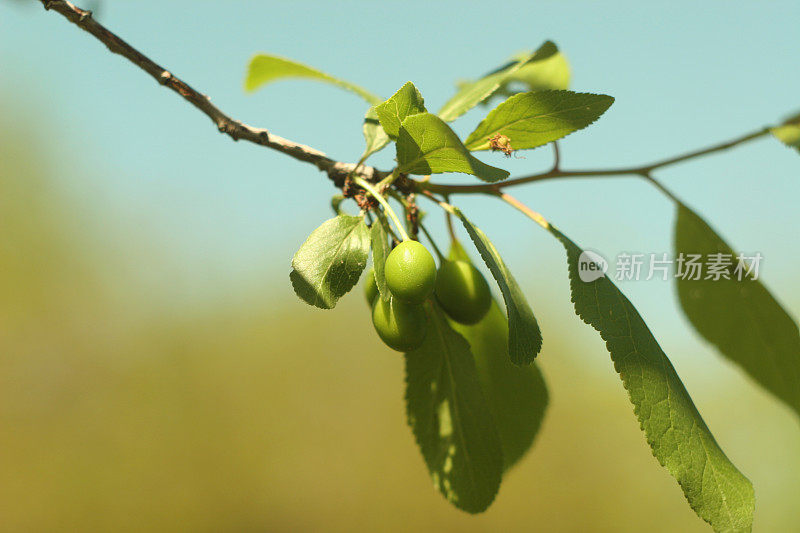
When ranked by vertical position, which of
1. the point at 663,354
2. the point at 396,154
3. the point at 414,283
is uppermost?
the point at 396,154

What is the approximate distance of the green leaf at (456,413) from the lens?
1.09 metres

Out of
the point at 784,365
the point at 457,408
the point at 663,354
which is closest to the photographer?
the point at 663,354

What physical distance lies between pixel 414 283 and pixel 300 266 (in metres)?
0.16

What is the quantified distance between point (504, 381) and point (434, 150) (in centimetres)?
56

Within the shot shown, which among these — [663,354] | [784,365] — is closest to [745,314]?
[784,365]

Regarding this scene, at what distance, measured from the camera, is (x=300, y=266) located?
0.85 metres

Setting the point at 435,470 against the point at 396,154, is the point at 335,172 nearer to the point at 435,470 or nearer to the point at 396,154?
the point at 396,154

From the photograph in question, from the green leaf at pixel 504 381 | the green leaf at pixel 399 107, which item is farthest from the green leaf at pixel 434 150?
the green leaf at pixel 504 381

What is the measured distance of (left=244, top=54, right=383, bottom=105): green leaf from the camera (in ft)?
4.54

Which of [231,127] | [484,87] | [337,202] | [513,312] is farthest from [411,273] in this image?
[484,87]

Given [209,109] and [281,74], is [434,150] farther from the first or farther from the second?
[281,74]

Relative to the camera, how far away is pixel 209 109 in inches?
41.0

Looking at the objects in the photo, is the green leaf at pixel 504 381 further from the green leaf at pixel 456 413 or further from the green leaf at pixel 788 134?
the green leaf at pixel 788 134

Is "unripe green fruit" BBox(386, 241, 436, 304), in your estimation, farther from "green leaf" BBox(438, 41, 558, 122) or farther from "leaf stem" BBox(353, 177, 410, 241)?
"green leaf" BBox(438, 41, 558, 122)
